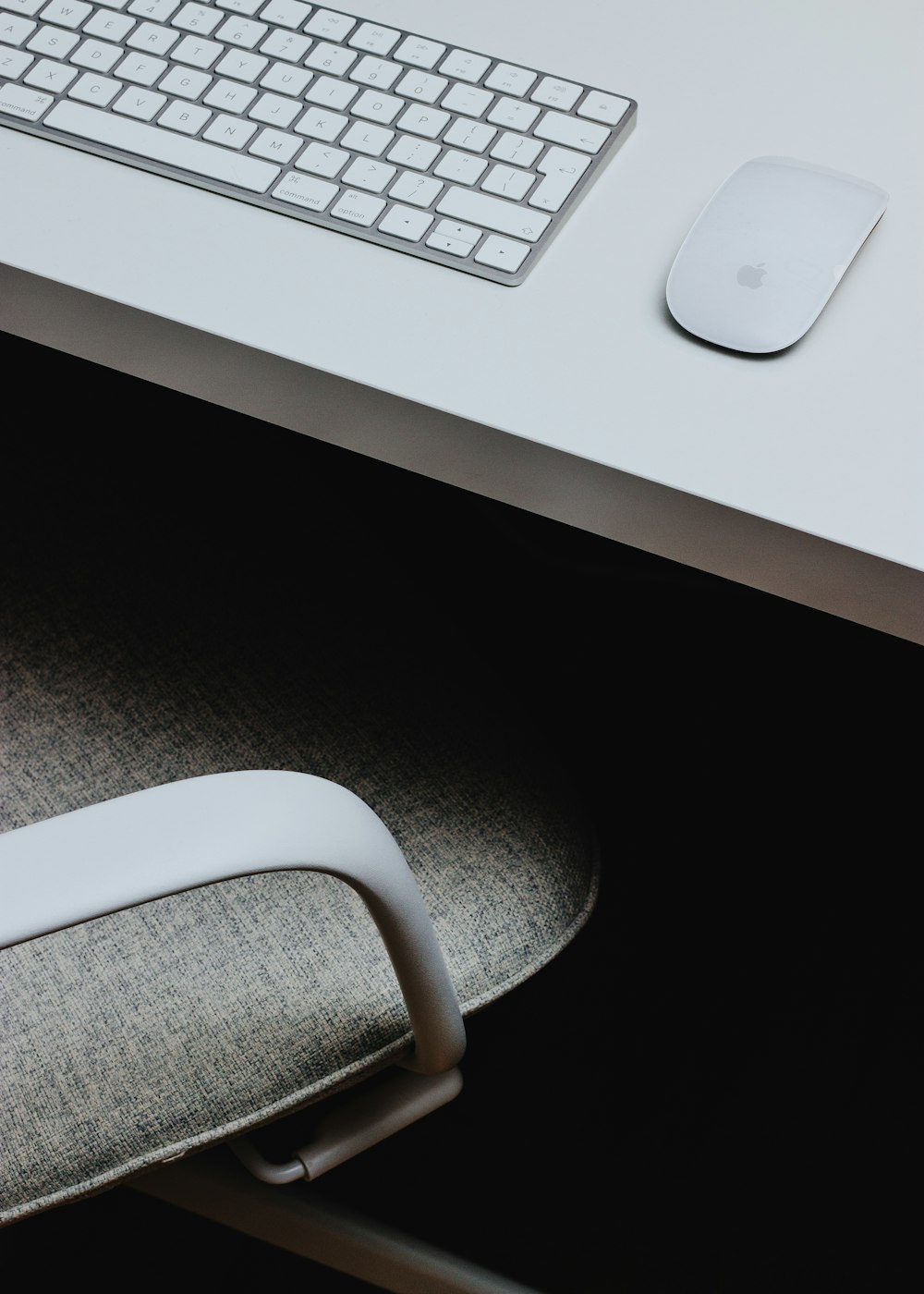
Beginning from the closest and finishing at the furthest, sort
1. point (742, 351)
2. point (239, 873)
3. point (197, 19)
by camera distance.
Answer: point (239, 873) → point (742, 351) → point (197, 19)

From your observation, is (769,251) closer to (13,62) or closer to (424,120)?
(424,120)

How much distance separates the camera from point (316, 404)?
19.7 inches

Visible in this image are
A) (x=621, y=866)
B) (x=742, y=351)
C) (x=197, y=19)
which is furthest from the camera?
A: (x=621, y=866)

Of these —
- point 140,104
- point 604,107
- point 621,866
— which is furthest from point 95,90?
point 621,866

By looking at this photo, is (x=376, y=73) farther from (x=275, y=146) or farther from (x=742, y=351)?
(x=742, y=351)

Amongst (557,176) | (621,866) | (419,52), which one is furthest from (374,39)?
(621,866)

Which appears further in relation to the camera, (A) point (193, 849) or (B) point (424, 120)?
(B) point (424, 120)

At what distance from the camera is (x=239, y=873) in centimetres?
39

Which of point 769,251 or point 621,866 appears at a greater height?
point 769,251

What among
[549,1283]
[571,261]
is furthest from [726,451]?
[549,1283]

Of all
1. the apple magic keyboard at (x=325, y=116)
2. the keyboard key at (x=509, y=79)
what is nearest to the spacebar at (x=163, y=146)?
the apple magic keyboard at (x=325, y=116)

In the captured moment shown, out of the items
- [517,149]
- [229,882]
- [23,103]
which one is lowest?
[229,882]

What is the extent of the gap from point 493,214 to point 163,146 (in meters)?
0.15

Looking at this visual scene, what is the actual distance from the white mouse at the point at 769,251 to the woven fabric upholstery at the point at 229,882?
24cm
